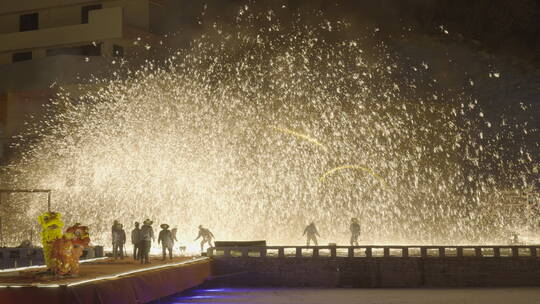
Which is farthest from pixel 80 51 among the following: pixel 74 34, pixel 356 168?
pixel 356 168

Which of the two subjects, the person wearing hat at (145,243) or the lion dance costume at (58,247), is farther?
the person wearing hat at (145,243)

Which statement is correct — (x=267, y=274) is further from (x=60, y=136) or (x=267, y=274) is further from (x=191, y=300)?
(x=60, y=136)

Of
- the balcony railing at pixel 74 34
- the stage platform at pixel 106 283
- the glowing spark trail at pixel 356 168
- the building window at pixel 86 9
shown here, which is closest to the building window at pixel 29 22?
the balcony railing at pixel 74 34

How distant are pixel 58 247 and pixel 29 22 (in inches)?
1338

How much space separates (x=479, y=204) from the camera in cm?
3662

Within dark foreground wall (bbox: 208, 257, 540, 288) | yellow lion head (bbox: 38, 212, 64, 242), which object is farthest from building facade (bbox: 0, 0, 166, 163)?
yellow lion head (bbox: 38, 212, 64, 242)

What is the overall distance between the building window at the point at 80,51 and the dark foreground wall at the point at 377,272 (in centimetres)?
2335

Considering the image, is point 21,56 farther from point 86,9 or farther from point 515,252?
point 515,252

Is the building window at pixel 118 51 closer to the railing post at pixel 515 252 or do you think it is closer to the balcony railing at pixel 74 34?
the balcony railing at pixel 74 34

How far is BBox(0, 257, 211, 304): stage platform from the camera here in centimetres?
1098

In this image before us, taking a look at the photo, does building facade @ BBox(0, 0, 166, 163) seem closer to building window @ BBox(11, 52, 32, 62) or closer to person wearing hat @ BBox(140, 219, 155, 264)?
building window @ BBox(11, 52, 32, 62)

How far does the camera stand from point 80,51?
3981 cm

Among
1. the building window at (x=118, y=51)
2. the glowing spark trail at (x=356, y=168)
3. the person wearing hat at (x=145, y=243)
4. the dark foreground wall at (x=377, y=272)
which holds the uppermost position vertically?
the building window at (x=118, y=51)

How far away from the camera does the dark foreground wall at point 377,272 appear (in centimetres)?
1927
